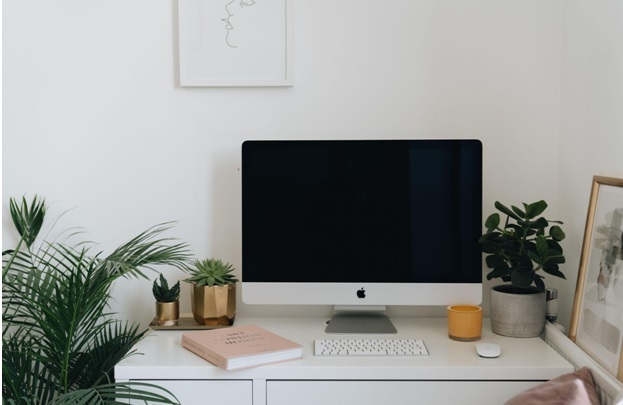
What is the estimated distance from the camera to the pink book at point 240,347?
1.52m

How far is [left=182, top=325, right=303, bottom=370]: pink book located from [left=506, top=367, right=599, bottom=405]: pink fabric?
0.54m

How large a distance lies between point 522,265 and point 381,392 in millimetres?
545

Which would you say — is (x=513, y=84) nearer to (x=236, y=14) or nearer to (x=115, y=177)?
(x=236, y=14)

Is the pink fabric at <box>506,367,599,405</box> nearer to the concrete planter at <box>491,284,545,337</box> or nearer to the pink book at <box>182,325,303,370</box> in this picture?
the concrete planter at <box>491,284,545,337</box>

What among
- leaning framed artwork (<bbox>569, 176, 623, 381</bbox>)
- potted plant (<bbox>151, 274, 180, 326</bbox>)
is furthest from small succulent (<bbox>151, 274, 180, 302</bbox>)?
leaning framed artwork (<bbox>569, 176, 623, 381</bbox>)

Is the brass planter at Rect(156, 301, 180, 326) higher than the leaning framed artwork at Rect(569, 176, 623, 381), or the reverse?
the leaning framed artwork at Rect(569, 176, 623, 381)

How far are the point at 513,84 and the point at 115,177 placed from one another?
127 centimetres

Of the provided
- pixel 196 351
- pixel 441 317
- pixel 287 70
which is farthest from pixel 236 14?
pixel 441 317

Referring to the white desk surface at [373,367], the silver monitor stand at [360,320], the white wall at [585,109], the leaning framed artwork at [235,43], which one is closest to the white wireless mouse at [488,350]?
the white desk surface at [373,367]

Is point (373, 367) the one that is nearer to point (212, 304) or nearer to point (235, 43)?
point (212, 304)

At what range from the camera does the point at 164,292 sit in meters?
1.86

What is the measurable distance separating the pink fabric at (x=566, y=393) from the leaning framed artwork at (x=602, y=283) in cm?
6

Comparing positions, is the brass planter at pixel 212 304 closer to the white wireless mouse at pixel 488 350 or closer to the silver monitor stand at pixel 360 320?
the silver monitor stand at pixel 360 320

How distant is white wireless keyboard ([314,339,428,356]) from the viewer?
1602 mm
